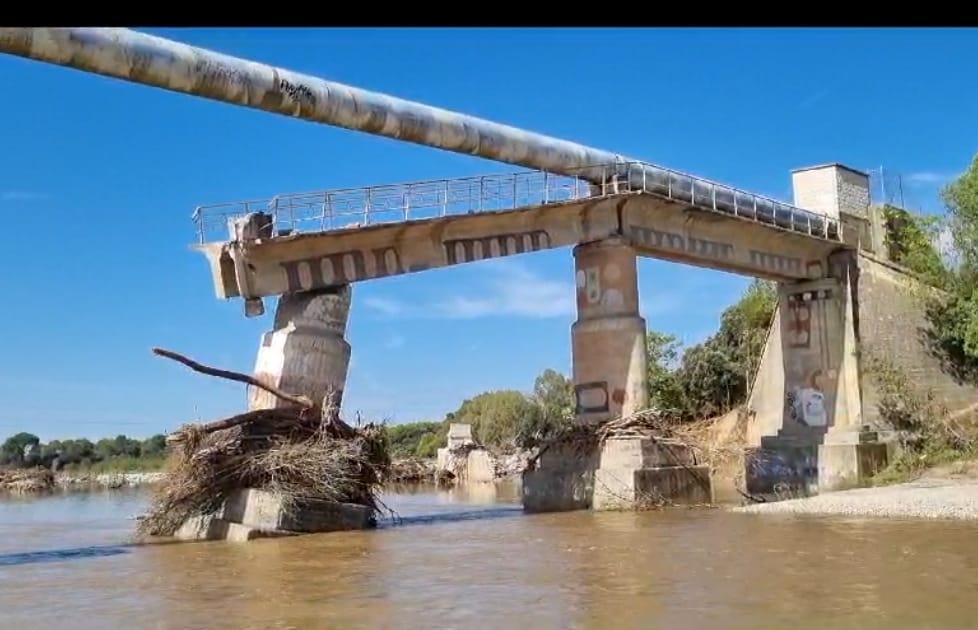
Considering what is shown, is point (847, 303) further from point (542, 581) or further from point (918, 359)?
point (542, 581)

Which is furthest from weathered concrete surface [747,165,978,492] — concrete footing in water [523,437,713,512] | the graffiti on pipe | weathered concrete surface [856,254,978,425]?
the graffiti on pipe

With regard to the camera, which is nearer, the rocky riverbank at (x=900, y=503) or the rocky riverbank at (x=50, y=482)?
the rocky riverbank at (x=900, y=503)

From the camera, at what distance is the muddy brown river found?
8367mm

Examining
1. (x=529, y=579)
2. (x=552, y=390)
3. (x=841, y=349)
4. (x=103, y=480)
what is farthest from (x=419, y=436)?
(x=529, y=579)

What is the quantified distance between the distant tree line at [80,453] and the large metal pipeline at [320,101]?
210ft

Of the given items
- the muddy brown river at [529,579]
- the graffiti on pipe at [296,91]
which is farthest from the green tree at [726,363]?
the graffiti on pipe at [296,91]

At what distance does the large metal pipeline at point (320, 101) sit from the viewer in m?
15.6

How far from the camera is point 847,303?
30.7 metres

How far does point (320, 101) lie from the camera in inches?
762

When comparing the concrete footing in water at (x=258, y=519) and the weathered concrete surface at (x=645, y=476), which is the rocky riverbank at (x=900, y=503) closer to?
the weathered concrete surface at (x=645, y=476)

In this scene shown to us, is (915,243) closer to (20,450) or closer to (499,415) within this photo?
(499,415)

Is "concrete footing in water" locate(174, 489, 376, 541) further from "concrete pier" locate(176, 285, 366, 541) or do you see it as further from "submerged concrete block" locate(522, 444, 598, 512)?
"submerged concrete block" locate(522, 444, 598, 512)

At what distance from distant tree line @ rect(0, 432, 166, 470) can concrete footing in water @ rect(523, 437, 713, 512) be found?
A: 62.8 m
